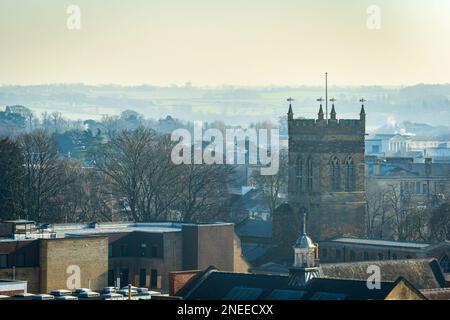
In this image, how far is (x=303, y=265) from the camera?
185 ft

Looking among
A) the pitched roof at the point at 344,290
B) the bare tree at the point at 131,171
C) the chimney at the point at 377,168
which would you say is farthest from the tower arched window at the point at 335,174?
the chimney at the point at 377,168

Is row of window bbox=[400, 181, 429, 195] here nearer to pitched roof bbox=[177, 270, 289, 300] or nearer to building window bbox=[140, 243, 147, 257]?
building window bbox=[140, 243, 147, 257]

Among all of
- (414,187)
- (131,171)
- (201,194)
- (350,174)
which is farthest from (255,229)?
(414,187)

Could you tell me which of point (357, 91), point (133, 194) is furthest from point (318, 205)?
point (357, 91)

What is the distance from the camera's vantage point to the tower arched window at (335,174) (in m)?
82.3

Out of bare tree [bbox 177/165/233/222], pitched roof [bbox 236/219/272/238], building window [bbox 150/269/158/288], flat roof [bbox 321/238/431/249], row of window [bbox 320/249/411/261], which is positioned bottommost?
building window [bbox 150/269/158/288]

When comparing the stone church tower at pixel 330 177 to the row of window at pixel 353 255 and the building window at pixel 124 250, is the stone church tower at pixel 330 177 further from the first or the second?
the building window at pixel 124 250

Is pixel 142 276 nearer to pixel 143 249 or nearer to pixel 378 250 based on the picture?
pixel 143 249

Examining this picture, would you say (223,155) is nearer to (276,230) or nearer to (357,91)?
(357,91)

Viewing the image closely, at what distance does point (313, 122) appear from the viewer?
8431 centimetres

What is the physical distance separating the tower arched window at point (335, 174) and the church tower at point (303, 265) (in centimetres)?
2367

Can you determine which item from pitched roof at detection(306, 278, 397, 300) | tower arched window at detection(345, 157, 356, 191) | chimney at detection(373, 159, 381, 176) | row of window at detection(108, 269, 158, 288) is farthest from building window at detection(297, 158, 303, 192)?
chimney at detection(373, 159, 381, 176)

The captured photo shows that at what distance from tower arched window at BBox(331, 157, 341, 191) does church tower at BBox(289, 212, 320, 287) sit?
77.7 ft

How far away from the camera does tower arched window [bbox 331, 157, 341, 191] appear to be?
82312mm
